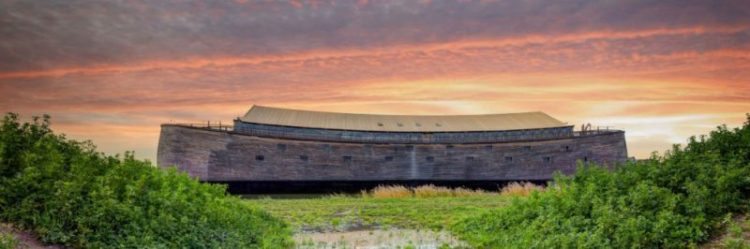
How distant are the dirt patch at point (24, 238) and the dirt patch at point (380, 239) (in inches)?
200

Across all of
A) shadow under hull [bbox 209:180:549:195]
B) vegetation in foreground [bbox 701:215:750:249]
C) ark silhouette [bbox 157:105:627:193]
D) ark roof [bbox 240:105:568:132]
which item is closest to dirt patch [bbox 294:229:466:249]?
vegetation in foreground [bbox 701:215:750:249]

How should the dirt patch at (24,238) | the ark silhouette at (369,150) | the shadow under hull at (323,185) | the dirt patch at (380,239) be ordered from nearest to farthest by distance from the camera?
1. the dirt patch at (24,238)
2. the dirt patch at (380,239)
3. the ark silhouette at (369,150)
4. the shadow under hull at (323,185)

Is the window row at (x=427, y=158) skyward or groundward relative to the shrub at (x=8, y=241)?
skyward

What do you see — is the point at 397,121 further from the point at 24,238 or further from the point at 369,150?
the point at 24,238

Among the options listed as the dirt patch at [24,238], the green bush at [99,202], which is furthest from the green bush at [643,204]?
the dirt patch at [24,238]

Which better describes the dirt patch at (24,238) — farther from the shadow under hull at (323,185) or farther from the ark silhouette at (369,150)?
the ark silhouette at (369,150)

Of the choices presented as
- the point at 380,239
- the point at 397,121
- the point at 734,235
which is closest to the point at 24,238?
the point at 380,239

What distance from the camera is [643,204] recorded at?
30.5ft

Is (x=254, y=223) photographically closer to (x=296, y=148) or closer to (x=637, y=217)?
(x=637, y=217)

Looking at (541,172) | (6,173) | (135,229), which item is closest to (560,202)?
(135,229)

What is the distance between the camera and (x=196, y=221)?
1018cm

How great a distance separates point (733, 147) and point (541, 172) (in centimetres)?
3248

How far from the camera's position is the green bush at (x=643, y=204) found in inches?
336

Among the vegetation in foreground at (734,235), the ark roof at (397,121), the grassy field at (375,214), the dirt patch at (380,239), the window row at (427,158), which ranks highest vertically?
the ark roof at (397,121)
